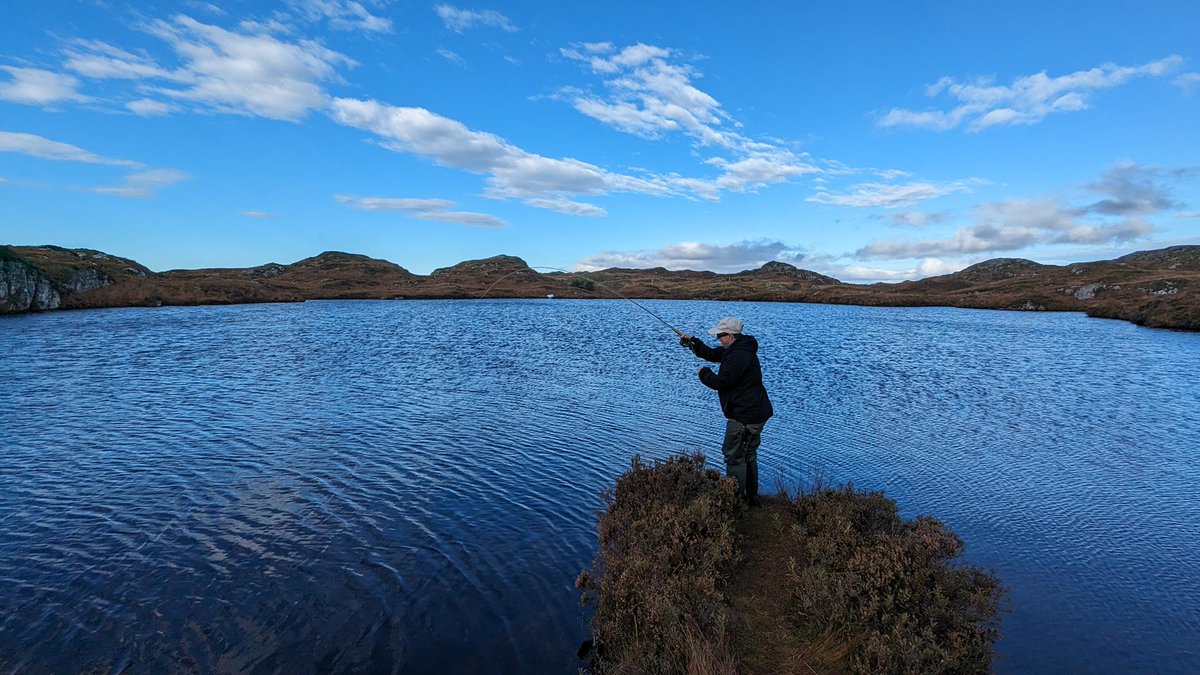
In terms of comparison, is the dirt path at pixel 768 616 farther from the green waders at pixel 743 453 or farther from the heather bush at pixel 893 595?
the green waders at pixel 743 453

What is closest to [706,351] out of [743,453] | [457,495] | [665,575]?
[743,453]

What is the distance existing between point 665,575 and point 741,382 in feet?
12.8

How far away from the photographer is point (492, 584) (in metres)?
9.45

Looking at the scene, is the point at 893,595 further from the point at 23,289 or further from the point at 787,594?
the point at 23,289

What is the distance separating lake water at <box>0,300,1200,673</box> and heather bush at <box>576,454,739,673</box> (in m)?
0.73

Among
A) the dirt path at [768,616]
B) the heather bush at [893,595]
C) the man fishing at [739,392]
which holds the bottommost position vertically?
the dirt path at [768,616]

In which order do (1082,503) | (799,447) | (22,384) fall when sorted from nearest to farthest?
(1082,503)
(799,447)
(22,384)

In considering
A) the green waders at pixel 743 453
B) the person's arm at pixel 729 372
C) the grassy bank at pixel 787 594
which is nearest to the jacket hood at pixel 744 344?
the person's arm at pixel 729 372

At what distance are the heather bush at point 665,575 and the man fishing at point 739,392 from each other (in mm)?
578

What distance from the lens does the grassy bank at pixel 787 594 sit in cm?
663

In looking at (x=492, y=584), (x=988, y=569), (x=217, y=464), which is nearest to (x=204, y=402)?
(x=217, y=464)

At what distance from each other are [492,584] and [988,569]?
341 inches

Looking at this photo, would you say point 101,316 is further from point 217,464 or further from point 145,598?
point 145,598

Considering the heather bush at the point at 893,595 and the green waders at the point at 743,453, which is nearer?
the heather bush at the point at 893,595
